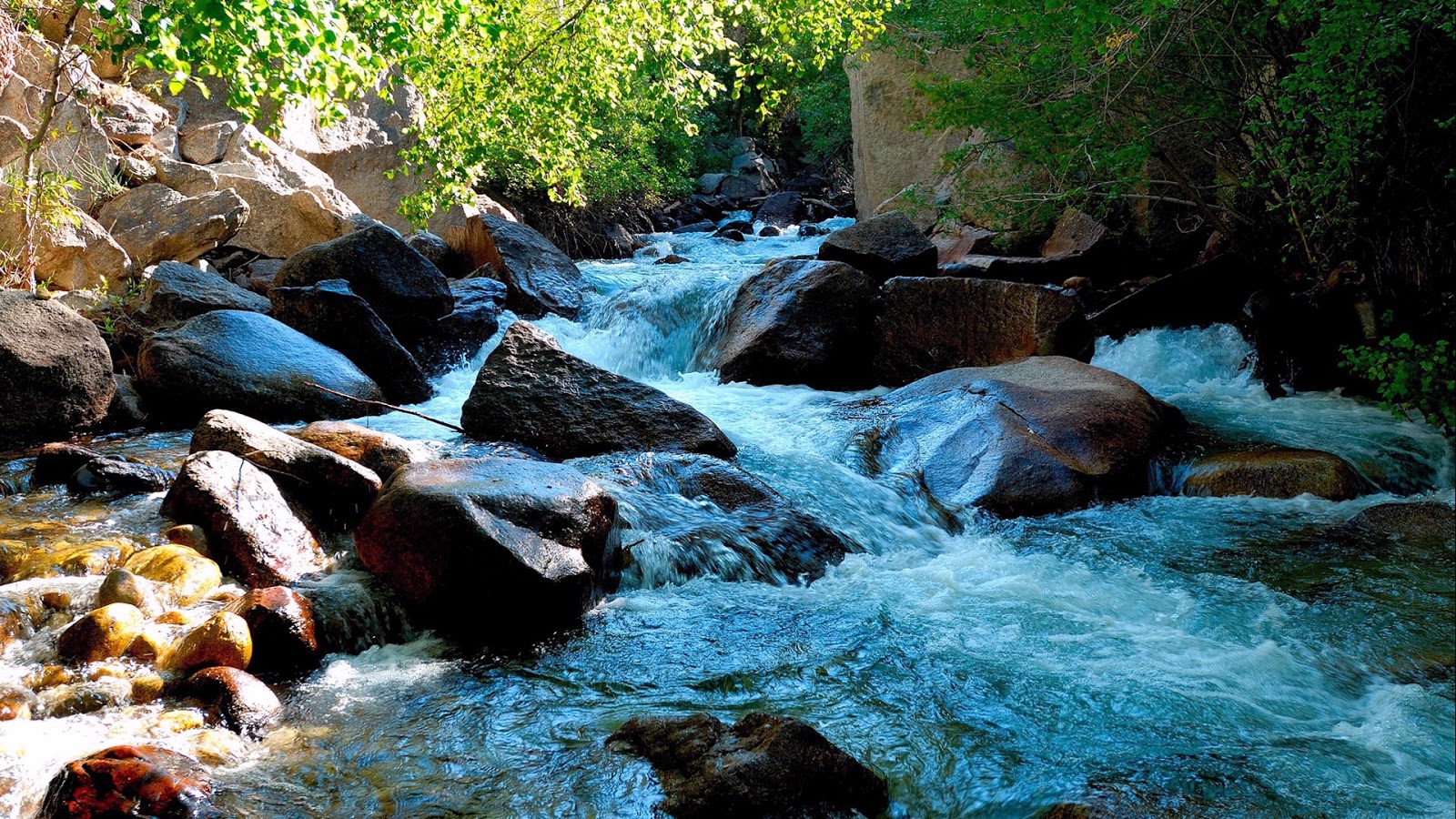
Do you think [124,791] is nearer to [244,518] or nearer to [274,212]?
[244,518]

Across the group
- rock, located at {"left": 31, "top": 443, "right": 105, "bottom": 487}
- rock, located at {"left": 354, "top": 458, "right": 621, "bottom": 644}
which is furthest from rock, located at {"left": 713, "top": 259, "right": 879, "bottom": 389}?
rock, located at {"left": 31, "top": 443, "right": 105, "bottom": 487}

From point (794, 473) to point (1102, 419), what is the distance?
7.40 ft

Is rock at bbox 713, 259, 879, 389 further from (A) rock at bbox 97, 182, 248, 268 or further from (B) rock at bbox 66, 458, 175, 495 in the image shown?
(A) rock at bbox 97, 182, 248, 268

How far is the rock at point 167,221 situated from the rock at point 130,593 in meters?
6.97

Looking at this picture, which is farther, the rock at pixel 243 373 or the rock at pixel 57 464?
the rock at pixel 243 373

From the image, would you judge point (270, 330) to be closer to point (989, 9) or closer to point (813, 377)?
point (813, 377)

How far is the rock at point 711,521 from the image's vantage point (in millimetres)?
5277

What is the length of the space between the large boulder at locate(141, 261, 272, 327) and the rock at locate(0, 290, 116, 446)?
136 centimetres

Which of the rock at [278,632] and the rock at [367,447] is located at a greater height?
the rock at [367,447]

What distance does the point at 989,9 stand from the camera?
330 inches

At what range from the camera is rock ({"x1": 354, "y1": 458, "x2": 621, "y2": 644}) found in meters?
4.36

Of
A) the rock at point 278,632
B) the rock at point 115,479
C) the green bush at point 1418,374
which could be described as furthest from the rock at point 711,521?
the green bush at point 1418,374

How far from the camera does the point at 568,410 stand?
265 inches

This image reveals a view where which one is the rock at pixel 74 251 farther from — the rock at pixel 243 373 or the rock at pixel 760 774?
the rock at pixel 760 774
